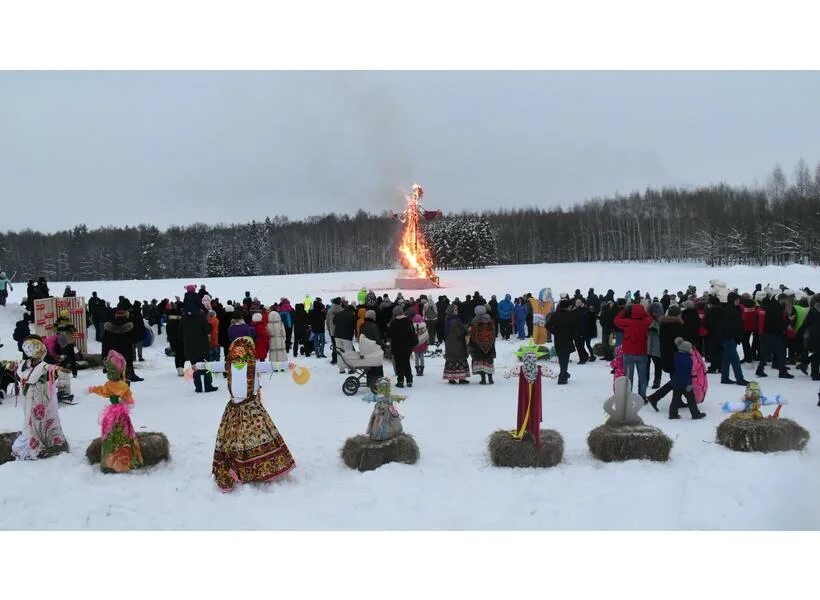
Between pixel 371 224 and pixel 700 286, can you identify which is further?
pixel 371 224

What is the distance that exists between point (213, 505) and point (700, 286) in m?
31.0

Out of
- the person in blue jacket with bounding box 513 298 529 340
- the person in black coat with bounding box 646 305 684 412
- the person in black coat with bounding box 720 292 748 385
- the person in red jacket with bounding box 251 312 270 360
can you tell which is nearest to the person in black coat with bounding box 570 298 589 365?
the person in black coat with bounding box 720 292 748 385

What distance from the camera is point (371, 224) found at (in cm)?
8512

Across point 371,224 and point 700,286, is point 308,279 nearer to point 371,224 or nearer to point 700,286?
point 700,286

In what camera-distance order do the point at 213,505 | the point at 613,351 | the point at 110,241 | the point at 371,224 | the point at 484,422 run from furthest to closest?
the point at 371,224
the point at 110,241
the point at 613,351
the point at 484,422
the point at 213,505

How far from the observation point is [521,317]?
64.0 ft

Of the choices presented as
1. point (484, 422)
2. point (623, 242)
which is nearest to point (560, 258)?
point (623, 242)

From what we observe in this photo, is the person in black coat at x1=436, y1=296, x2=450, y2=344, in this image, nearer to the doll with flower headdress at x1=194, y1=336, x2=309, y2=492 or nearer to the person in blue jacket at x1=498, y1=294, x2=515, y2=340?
the person in blue jacket at x1=498, y1=294, x2=515, y2=340

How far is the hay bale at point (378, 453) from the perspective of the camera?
23.1ft

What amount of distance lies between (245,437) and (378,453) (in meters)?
1.49

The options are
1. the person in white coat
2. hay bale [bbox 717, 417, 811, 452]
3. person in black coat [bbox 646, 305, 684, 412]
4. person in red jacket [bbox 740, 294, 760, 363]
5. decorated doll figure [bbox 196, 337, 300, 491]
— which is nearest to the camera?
decorated doll figure [bbox 196, 337, 300, 491]

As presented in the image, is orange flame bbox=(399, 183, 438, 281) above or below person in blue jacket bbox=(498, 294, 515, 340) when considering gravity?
above

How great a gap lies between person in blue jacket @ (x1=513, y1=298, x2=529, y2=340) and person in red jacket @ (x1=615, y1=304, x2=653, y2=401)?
29.8 feet

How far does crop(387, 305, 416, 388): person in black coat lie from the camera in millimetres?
12148
